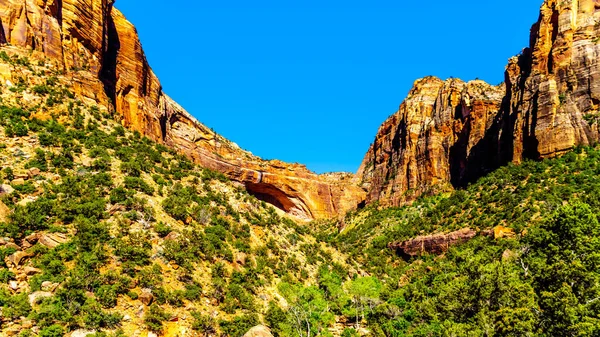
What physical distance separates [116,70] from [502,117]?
5982 cm

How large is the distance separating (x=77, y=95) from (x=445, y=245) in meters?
48.8

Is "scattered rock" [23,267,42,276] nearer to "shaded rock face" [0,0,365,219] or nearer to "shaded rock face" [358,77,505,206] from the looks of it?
"shaded rock face" [0,0,365,219]

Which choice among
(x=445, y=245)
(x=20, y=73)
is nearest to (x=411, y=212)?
(x=445, y=245)

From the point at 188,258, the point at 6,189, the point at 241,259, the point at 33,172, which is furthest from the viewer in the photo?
the point at 241,259

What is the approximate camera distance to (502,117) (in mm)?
66188

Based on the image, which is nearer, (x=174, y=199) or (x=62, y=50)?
(x=174, y=199)

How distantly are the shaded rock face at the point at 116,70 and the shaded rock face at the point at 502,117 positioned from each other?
28.8m

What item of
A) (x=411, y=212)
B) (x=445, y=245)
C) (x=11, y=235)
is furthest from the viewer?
(x=411, y=212)

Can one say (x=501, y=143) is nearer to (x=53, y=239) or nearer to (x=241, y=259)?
(x=241, y=259)

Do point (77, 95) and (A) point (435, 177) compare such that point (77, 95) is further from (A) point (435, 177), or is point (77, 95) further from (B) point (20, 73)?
(A) point (435, 177)

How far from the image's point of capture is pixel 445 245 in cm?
5506

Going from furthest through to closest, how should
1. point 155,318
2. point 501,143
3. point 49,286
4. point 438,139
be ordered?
point 438,139
point 501,143
point 155,318
point 49,286

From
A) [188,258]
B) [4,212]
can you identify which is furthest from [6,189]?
[188,258]

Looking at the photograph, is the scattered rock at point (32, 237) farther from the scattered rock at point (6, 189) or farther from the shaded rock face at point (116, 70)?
the shaded rock face at point (116, 70)
